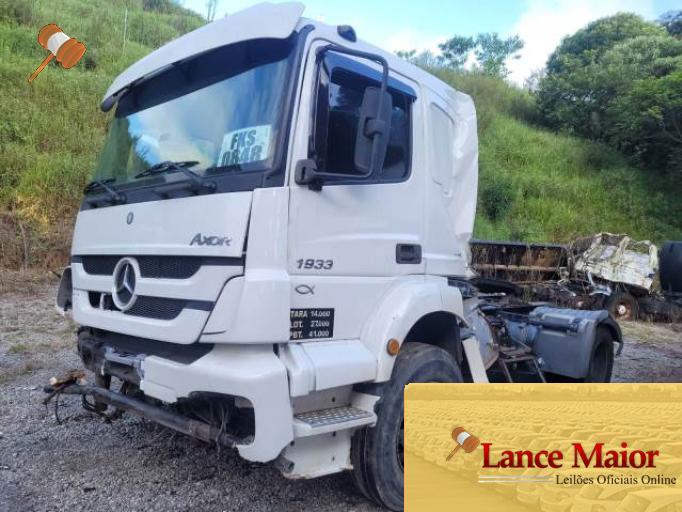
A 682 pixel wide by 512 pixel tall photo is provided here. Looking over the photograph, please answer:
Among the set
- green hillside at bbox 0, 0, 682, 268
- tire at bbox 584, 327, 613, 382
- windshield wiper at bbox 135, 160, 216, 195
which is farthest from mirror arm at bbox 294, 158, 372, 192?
green hillside at bbox 0, 0, 682, 268

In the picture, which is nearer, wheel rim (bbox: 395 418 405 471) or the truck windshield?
the truck windshield

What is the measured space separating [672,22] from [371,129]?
3717cm

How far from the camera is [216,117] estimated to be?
3000 mm

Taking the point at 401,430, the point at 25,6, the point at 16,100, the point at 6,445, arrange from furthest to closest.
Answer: the point at 25,6, the point at 16,100, the point at 6,445, the point at 401,430

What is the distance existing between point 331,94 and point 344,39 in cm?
36

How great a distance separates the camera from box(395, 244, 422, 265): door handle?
3312 mm

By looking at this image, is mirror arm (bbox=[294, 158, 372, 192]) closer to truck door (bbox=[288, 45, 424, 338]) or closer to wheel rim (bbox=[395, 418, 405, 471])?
truck door (bbox=[288, 45, 424, 338])

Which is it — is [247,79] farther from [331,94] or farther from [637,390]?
[637,390]

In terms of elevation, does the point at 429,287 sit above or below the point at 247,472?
above

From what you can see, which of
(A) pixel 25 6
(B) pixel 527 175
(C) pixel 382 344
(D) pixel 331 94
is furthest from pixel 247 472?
(B) pixel 527 175

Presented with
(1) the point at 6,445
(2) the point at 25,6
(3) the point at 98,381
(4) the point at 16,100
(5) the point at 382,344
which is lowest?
(1) the point at 6,445

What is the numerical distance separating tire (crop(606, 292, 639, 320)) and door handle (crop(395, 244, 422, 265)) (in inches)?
399

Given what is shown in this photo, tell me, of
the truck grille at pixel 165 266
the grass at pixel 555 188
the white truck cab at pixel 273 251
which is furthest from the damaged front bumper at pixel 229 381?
the grass at pixel 555 188

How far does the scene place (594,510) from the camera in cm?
160
